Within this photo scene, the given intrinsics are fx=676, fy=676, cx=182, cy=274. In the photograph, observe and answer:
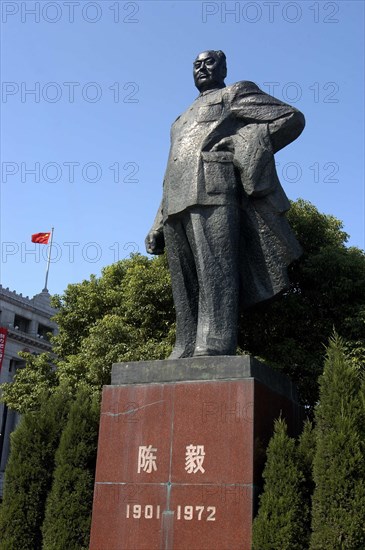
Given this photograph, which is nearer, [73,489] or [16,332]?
[73,489]

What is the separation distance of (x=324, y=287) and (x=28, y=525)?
299 inches

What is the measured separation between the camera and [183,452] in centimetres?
547

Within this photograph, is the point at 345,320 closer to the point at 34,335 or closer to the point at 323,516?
the point at 323,516

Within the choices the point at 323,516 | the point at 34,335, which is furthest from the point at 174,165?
the point at 34,335

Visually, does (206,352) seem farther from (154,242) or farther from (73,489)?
(73,489)

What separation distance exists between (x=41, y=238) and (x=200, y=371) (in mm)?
30013

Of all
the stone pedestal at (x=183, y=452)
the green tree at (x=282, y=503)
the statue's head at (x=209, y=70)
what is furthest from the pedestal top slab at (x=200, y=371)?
the statue's head at (x=209, y=70)

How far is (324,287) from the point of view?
12.6 m

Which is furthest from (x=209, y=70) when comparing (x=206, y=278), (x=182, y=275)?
(x=206, y=278)

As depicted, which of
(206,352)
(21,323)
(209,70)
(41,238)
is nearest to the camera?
(206,352)

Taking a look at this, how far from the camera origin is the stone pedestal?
519 centimetres

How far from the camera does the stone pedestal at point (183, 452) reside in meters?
5.19

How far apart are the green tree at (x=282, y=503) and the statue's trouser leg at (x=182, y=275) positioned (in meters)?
1.58

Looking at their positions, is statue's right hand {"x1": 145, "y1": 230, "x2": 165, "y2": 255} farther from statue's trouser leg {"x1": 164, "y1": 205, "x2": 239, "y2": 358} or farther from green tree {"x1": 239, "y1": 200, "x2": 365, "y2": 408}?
green tree {"x1": 239, "y1": 200, "x2": 365, "y2": 408}
